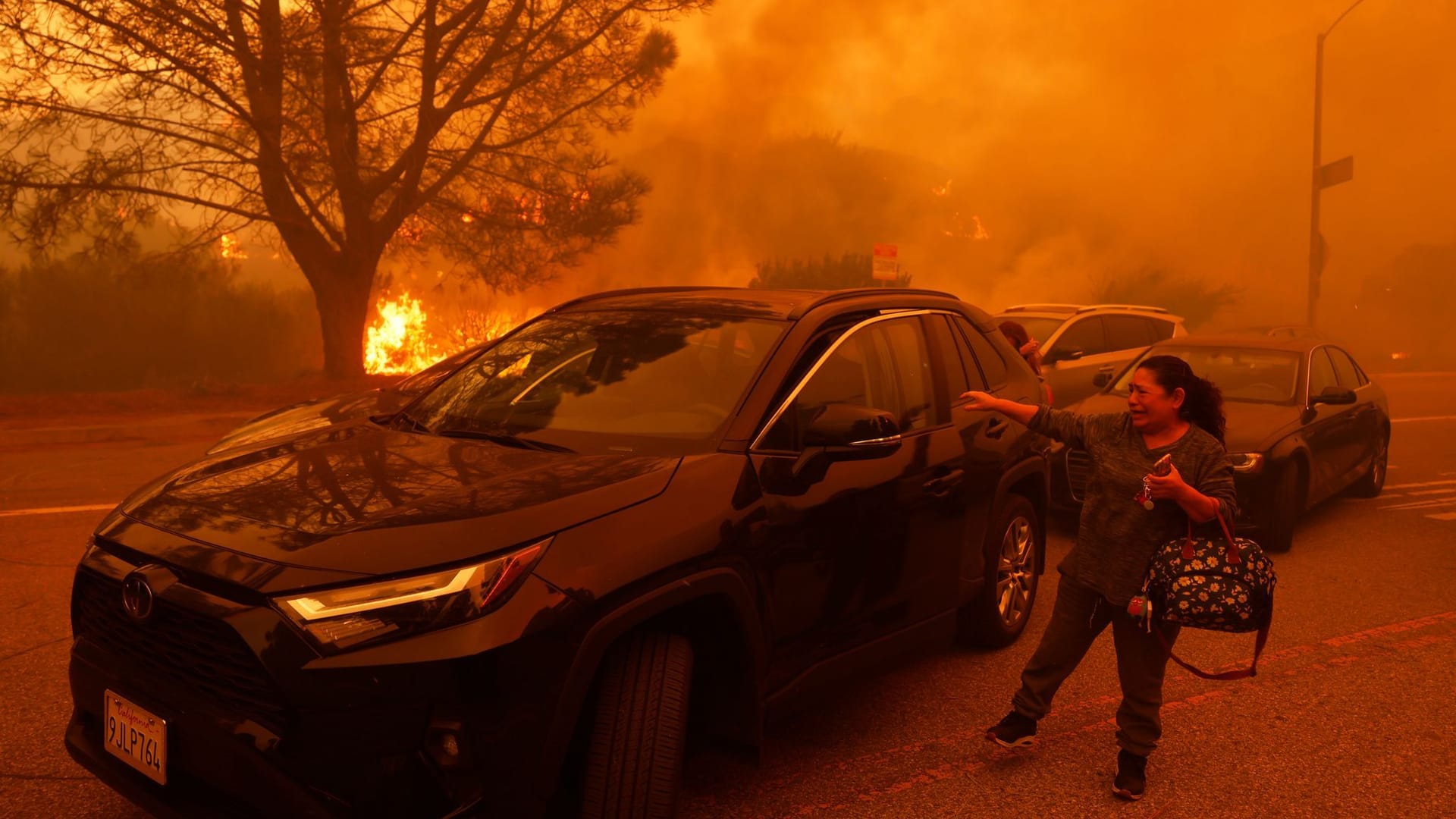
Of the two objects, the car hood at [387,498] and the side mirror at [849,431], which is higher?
the side mirror at [849,431]

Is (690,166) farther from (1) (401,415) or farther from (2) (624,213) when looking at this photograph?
(1) (401,415)

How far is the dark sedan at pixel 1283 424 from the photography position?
22.9ft

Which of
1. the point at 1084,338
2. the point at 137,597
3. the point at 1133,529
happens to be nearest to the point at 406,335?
the point at 1084,338

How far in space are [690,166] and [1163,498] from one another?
5426 centimetres

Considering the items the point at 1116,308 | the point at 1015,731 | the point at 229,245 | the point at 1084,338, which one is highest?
the point at 229,245

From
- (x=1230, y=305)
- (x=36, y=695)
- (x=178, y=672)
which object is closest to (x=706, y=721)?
(x=178, y=672)

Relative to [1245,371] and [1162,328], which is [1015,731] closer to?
[1245,371]

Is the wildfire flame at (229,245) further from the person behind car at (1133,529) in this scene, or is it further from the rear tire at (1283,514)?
the person behind car at (1133,529)

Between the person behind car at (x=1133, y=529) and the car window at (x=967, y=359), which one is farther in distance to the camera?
the car window at (x=967, y=359)

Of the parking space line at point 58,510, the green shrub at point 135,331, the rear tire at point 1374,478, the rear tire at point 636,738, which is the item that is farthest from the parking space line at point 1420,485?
the green shrub at point 135,331

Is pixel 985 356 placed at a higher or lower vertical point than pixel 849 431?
higher

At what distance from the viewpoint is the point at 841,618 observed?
3566mm

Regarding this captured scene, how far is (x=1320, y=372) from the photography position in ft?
27.0

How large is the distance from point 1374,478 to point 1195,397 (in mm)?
6450
